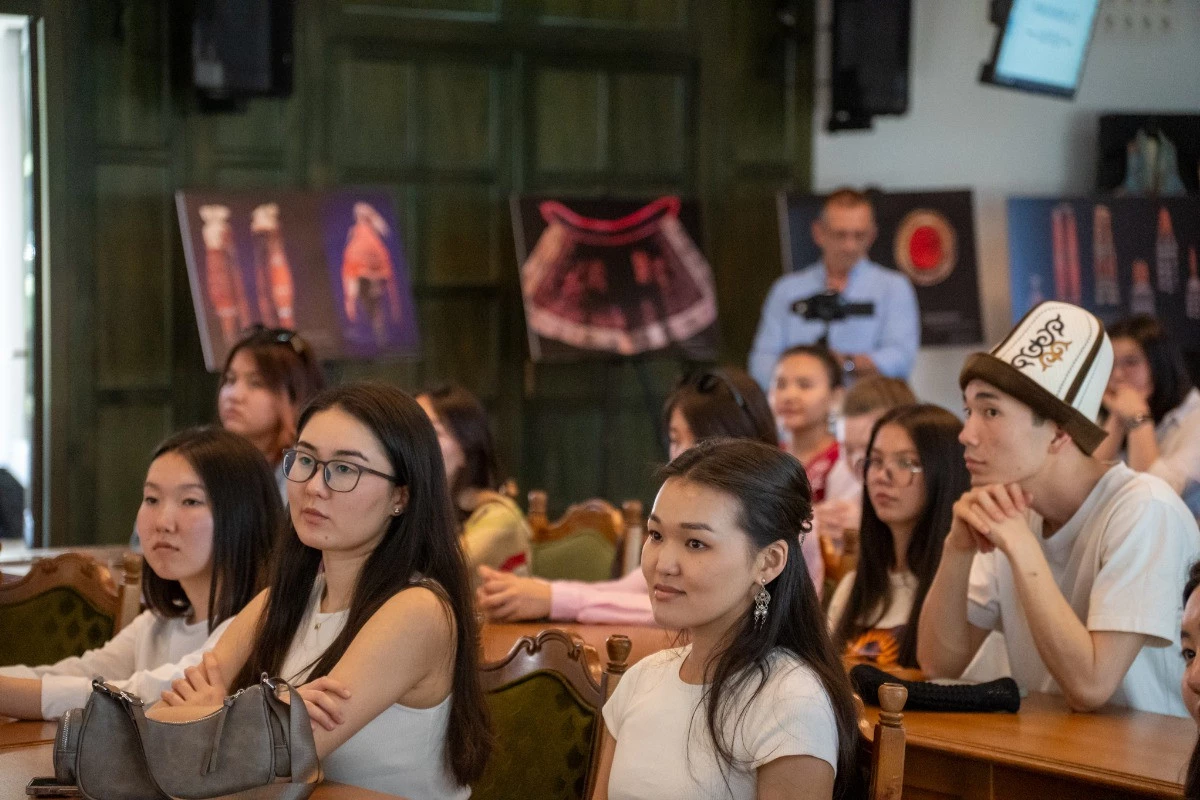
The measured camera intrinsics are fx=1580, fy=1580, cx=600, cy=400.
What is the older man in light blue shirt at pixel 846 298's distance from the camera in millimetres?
6949

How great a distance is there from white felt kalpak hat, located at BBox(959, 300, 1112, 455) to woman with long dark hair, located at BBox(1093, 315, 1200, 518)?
272cm

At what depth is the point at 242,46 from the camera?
632 centimetres

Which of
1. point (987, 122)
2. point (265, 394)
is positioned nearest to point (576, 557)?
point (265, 394)

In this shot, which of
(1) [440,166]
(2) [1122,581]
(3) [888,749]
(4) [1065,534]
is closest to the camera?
(3) [888,749]

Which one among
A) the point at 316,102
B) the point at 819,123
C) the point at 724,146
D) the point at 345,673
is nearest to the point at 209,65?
the point at 316,102

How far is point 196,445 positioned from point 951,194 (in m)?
5.34

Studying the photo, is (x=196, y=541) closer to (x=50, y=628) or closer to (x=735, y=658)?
(x=50, y=628)

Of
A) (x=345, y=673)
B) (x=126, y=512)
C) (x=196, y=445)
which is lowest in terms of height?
(x=126, y=512)

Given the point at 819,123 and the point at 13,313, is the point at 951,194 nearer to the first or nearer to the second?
the point at 819,123

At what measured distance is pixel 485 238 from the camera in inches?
286

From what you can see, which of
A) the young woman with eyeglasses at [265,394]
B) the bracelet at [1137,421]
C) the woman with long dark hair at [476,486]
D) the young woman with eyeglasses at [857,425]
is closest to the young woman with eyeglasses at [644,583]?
the woman with long dark hair at [476,486]

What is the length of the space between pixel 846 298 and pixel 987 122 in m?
1.65

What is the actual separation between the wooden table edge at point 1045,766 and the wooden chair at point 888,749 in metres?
0.28

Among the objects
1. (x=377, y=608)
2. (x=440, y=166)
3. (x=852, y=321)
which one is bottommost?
(x=377, y=608)
